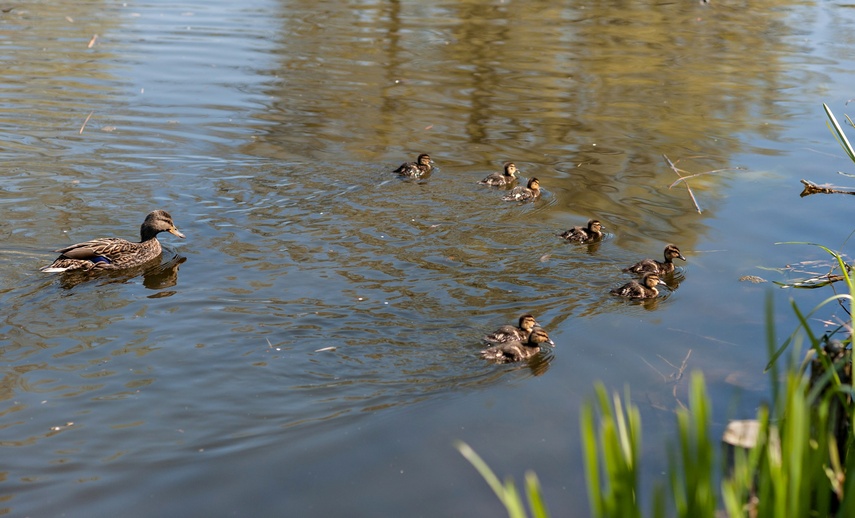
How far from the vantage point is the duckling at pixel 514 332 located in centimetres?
597

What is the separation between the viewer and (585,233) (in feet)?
25.6

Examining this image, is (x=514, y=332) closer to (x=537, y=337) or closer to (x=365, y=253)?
(x=537, y=337)

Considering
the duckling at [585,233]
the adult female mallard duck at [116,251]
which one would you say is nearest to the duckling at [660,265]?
the duckling at [585,233]

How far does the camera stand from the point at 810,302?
6859mm

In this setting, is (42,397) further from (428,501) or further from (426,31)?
(426,31)

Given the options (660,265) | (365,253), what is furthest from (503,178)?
(660,265)

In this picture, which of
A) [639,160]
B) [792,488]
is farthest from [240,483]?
[639,160]

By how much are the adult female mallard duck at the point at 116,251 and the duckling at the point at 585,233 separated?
10.3ft

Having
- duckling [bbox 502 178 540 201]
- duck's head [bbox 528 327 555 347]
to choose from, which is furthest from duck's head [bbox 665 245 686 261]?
duck's head [bbox 528 327 555 347]

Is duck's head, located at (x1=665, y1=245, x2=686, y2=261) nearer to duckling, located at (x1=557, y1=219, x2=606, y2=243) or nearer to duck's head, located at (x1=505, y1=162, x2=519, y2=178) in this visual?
duckling, located at (x1=557, y1=219, x2=606, y2=243)

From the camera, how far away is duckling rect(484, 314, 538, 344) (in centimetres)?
597

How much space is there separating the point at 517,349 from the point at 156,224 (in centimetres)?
334

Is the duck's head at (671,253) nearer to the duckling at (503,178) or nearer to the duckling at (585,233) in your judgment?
the duckling at (585,233)

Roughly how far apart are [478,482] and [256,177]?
16.9 ft
